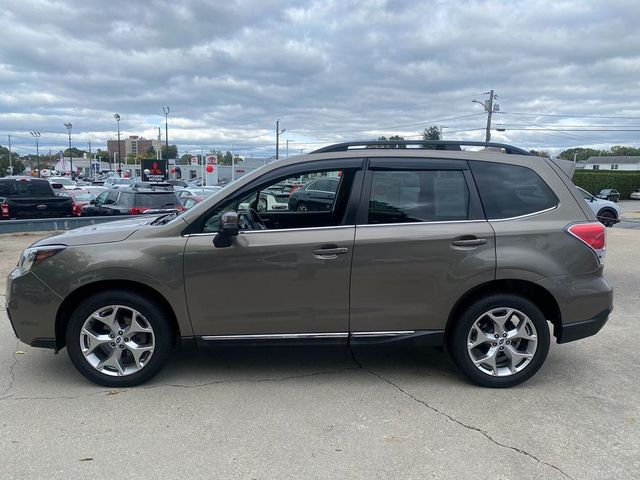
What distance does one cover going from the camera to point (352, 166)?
396cm

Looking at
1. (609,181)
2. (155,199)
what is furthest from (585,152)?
(155,199)

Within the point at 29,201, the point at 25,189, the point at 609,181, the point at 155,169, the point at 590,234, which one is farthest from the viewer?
the point at 609,181

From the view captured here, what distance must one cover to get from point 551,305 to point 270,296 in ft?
7.37

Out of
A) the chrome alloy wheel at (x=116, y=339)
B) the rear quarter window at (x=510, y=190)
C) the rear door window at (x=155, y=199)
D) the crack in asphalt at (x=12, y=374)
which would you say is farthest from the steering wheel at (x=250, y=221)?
the rear door window at (x=155, y=199)

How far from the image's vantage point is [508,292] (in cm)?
393

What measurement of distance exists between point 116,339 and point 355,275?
6.24ft

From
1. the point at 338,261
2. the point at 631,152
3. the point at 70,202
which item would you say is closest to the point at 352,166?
the point at 338,261

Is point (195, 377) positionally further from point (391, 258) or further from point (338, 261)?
point (391, 258)

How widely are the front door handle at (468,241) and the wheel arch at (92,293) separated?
224 centimetres

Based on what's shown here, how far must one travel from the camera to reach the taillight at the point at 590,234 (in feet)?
12.6

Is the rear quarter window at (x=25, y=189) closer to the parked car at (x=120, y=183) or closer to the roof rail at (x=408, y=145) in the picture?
the roof rail at (x=408, y=145)

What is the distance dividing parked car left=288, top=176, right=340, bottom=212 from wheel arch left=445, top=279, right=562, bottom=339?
54.4 inches

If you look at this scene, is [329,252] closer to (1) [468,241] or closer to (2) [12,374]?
(1) [468,241]

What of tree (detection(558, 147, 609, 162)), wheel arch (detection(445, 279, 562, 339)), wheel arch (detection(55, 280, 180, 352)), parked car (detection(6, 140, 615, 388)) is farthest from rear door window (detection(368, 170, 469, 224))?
tree (detection(558, 147, 609, 162))
